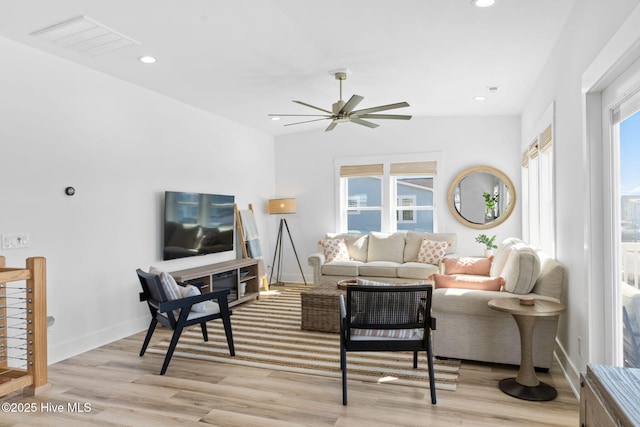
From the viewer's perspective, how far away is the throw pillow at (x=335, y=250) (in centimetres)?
655

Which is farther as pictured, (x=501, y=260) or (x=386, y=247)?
(x=386, y=247)

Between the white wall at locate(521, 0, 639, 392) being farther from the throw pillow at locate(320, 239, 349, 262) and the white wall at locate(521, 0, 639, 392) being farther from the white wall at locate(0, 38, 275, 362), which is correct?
the white wall at locate(0, 38, 275, 362)

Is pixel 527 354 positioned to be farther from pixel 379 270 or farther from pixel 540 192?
pixel 379 270

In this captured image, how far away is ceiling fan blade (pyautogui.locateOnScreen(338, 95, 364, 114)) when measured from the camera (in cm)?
414

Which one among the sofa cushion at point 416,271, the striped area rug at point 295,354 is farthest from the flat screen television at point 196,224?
the sofa cushion at point 416,271

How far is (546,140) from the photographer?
417 cm

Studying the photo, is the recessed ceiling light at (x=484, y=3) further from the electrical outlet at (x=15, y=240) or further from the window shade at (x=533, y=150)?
the electrical outlet at (x=15, y=240)

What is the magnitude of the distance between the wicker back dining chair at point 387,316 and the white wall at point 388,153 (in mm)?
4199

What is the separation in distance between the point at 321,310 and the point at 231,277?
174 centimetres

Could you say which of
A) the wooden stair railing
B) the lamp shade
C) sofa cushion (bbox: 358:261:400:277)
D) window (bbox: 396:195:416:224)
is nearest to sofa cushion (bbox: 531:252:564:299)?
sofa cushion (bbox: 358:261:400:277)

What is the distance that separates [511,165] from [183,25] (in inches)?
203

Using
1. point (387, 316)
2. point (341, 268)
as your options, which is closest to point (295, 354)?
point (387, 316)

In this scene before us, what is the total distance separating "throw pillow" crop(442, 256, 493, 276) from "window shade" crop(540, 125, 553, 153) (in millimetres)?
1394

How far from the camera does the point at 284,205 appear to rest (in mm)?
7207
